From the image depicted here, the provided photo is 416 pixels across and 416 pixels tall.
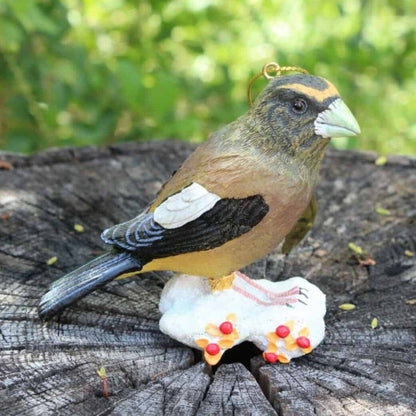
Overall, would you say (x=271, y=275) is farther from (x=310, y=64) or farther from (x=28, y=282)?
(x=310, y=64)

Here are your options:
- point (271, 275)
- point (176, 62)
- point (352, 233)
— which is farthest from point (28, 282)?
point (176, 62)

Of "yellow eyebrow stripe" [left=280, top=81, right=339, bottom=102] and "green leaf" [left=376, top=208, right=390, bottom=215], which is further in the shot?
"green leaf" [left=376, top=208, right=390, bottom=215]

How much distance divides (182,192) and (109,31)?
7.73ft

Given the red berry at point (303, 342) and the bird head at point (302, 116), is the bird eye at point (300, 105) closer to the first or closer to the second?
the bird head at point (302, 116)

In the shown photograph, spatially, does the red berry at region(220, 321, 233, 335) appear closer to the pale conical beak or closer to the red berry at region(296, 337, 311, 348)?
the red berry at region(296, 337, 311, 348)

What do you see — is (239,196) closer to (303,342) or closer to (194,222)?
(194,222)

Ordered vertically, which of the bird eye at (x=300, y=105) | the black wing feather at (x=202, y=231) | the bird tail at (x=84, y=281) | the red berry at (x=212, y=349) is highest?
the bird eye at (x=300, y=105)

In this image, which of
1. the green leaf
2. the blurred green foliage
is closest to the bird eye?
the green leaf

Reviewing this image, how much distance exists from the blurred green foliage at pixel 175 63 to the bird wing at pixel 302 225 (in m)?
1.20

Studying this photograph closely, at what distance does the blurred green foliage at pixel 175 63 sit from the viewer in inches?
124

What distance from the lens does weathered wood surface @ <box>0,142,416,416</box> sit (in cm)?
151

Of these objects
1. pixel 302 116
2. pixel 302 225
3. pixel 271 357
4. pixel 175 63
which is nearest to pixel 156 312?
pixel 271 357

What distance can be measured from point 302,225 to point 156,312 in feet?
1.56

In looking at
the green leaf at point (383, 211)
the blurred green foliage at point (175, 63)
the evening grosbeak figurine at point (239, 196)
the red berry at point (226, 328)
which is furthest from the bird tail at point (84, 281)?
the blurred green foliage at point (175, 63)
